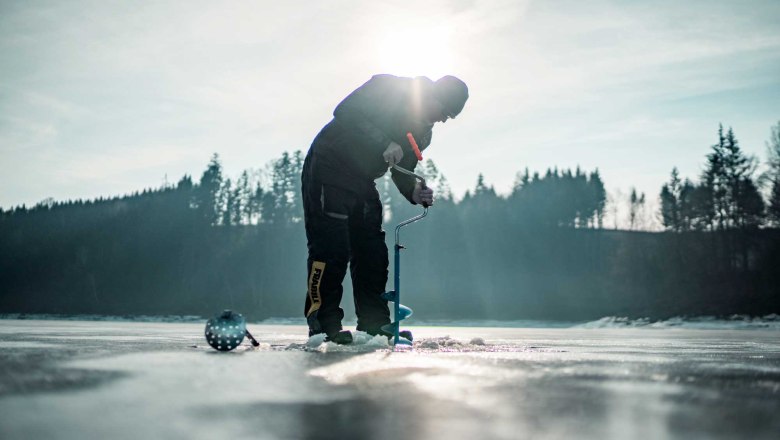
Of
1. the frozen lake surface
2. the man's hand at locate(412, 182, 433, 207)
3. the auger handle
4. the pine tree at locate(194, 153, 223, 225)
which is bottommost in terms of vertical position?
the frozen lake surface

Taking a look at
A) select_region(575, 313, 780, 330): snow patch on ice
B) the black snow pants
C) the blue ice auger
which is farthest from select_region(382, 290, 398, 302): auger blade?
select_region(575, 313, 780, 330): snow patch on ice

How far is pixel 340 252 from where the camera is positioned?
168 inches

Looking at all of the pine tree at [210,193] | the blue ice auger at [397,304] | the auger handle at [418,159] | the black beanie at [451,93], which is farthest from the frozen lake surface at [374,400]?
the pine tree at [210,193]

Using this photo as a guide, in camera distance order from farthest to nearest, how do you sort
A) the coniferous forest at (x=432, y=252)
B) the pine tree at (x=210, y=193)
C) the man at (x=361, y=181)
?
the pine tree at (x=210, y=193), the coniferous forest at (x=432, y=252), the man at (x=361, y=181)

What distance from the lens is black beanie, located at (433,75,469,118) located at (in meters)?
4.40

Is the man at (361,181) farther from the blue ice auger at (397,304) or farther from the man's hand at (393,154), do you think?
the blue ice auger at (397,304)

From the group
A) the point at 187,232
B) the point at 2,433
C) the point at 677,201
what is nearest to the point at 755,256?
the point at 677,201

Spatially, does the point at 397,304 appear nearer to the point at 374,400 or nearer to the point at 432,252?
the point at 374,400

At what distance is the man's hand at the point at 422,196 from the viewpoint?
14.2 feet

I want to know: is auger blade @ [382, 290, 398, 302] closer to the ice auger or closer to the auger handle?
the ice auger

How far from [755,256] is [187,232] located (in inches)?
2533

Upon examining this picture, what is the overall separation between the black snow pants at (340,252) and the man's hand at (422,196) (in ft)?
1.15

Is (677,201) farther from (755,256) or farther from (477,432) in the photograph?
(477,432)

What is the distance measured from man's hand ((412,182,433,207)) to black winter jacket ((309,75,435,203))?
10 centimetres
